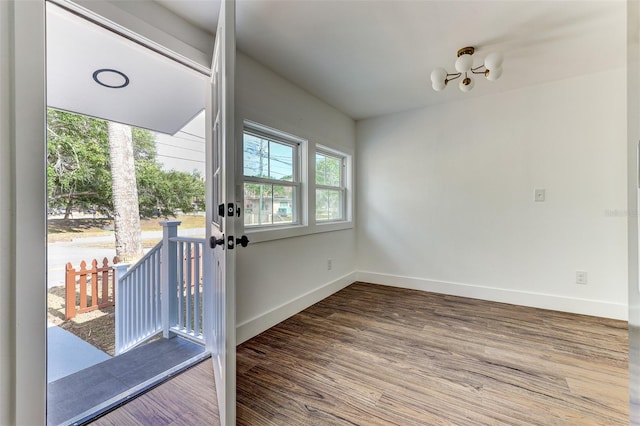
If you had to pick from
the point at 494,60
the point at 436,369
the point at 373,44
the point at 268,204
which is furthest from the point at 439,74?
the point at 436,369

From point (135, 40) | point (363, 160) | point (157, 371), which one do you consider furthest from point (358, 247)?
point (135, 40)

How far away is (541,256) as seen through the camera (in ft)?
8.82

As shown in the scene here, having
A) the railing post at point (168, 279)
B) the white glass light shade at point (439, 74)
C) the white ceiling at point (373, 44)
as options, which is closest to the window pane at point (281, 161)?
the white ceiling at point (373, 44)

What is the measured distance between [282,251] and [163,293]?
1157 mm

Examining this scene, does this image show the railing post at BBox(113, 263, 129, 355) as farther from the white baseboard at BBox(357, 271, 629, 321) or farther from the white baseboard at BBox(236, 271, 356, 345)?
the white baseboard at BBox(357, 271, 629, 321)

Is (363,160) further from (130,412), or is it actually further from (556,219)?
(130,412)

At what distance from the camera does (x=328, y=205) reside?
337cm

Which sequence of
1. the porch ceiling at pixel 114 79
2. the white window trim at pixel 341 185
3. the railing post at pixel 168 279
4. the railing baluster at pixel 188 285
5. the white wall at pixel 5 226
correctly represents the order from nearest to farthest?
the white wall at pixel 5 226 < the porch ceiling at pixel 114 79 < the railing baluster at pixel 188 285 < the railing post at pixel 168 279 < the white window trim at pixel 341 185

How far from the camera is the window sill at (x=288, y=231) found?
2148mm

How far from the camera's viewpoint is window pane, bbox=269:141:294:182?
2.48 meters

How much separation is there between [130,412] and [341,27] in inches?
102

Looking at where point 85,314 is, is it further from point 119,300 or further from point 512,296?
point 512,296

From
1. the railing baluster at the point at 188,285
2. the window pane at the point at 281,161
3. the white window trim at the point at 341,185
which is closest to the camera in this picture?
the railing baluster at the point at 188,285

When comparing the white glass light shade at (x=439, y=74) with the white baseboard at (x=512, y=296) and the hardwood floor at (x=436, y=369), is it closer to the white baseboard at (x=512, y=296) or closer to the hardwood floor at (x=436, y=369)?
the hardwood floor at (x=436, y=369)
